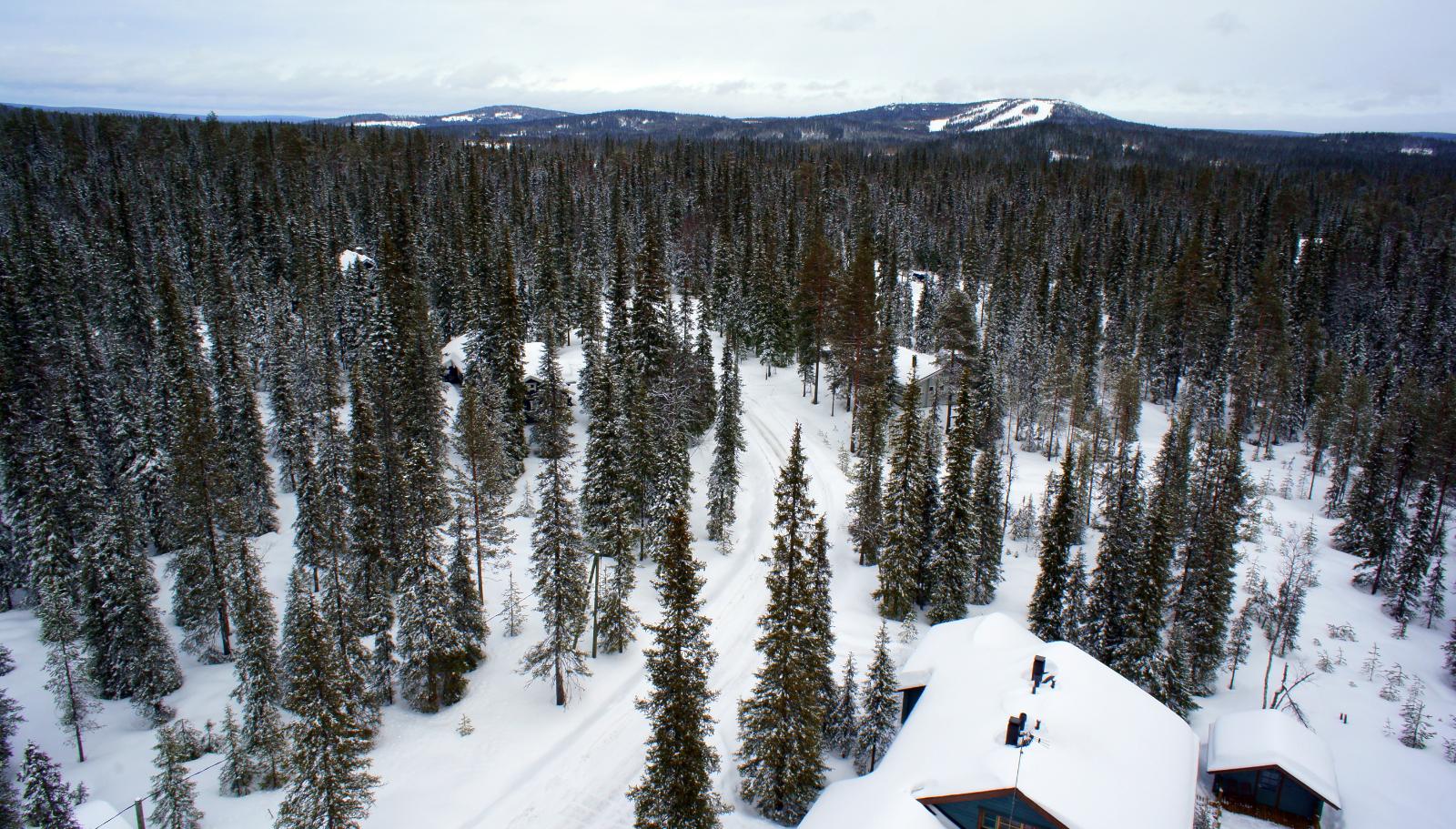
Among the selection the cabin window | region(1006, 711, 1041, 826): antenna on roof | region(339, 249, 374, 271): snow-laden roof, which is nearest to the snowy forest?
region(339, 249, 374, 271): snow-laden roof

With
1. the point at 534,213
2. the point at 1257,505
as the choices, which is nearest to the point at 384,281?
the point at 534,213

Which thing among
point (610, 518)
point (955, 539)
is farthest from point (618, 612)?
point (955, 539)

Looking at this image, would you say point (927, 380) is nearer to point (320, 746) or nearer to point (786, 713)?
point (786, 713)

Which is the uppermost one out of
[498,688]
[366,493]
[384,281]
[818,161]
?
[818,161]

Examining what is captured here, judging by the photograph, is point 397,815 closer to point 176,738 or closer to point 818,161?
point 176,738

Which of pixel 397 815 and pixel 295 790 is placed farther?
pixel 397 815

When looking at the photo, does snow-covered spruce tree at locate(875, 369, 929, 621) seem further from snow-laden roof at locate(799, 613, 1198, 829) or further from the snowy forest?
snow-laden roof at locate(799, 613, 1198, 829)

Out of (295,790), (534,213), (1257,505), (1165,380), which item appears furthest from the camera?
(534,213)
